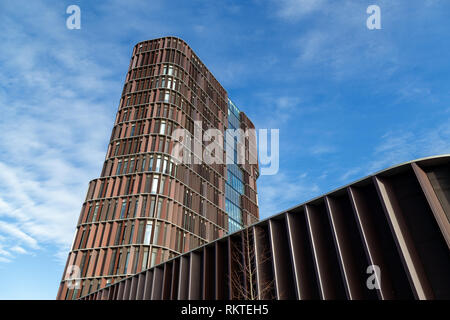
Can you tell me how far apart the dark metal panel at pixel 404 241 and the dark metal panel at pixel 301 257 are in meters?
3.18

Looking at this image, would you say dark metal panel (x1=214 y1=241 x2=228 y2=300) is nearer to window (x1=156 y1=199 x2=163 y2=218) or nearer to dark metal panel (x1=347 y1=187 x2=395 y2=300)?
dark metal panel (x1=347 y1=187 x2=395 y2=300)

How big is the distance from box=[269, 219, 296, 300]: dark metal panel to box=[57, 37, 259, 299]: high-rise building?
27186 millimetres

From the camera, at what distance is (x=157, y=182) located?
41.0m

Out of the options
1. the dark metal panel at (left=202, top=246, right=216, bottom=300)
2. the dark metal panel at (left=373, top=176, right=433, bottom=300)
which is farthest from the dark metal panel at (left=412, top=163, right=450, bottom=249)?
the dark metal panel at (left=202, top=246, right=216, bottom=300)

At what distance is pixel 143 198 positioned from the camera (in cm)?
3934

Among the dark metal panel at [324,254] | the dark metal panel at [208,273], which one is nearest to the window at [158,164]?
the dark metal panel at [208,273]

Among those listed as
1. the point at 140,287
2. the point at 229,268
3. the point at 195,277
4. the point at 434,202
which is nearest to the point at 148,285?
the point at 140,287

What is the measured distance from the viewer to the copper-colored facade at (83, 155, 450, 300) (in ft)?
25.8

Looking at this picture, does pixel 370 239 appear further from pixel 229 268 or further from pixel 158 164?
pixel 158 164

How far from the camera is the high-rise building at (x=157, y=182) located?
35.8 m

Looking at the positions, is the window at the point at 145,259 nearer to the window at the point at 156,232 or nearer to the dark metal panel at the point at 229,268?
the window at the point at 156,232

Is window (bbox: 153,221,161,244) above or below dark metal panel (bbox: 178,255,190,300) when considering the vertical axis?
above

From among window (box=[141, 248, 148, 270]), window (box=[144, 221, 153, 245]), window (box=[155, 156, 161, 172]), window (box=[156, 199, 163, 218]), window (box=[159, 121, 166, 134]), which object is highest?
window (box=[159, 121, 166, 134])
